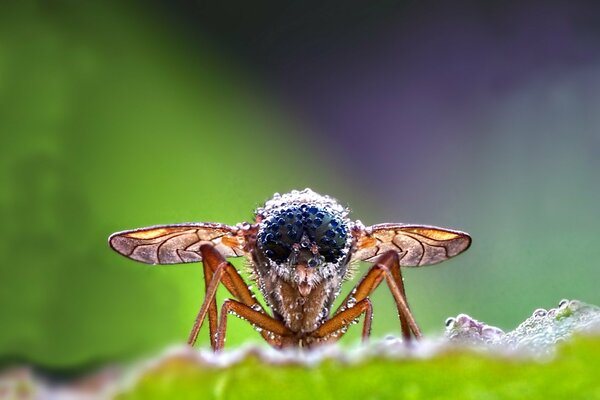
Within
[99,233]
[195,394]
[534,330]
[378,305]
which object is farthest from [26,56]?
[195,394]

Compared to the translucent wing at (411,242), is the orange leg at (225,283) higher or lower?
lower

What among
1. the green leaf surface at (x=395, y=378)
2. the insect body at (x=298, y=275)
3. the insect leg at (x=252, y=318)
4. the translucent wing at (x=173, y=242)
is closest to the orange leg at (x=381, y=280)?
the insect body at (x=298, y=275)

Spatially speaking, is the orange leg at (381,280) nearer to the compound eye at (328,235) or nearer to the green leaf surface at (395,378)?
the compound eye at (328,235)

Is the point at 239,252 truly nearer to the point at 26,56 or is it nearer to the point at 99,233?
the point at 99,233

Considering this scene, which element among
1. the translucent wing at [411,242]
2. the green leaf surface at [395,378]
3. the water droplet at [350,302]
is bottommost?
the green leaf surface at [395,378]

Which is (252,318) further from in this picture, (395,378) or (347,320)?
(395,378)

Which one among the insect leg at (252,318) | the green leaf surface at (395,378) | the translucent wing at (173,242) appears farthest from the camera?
the translucent wing at (173,242)

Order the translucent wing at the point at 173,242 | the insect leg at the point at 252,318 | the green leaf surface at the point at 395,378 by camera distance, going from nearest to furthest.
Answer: the green leaf surface at the point at 395,378, the insect leg at the point at 252,318, the translucent wing at the point at 173,242

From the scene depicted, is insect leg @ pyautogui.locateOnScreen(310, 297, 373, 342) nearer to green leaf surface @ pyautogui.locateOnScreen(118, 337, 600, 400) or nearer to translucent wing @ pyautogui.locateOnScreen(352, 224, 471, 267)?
translucent wing @ pyautogui.locateOnScreen(352, 224, 471, 267)
